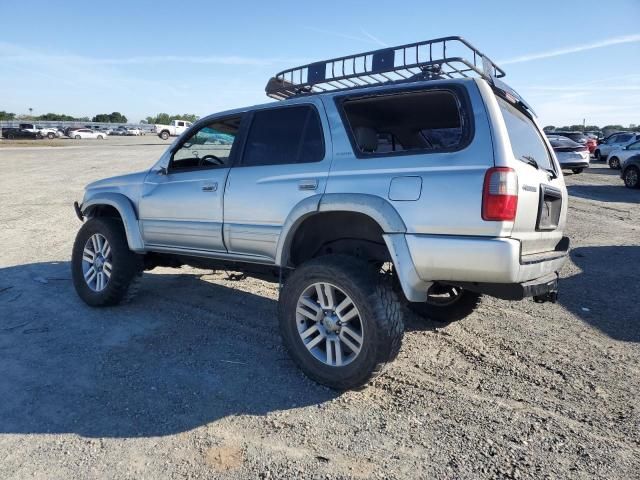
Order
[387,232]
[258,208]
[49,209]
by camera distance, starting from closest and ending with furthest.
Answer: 1. [387,232]
2. [258,208]
3. [49,209]

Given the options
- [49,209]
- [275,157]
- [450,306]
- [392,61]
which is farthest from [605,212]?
[49,209]

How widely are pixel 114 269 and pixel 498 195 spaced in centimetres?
364

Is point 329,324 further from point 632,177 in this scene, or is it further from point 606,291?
point 632,177

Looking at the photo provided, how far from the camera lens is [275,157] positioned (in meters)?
3.78

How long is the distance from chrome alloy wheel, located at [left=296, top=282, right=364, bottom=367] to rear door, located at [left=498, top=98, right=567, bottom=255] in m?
1.16

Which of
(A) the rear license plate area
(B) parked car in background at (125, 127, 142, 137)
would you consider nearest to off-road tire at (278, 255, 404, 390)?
(A) the rear license plate area

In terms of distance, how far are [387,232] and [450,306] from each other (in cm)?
170

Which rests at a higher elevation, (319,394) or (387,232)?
(387,232)

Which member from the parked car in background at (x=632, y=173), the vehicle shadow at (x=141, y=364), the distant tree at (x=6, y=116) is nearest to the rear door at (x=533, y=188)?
the vehicle shadow at (x=141, y=364)

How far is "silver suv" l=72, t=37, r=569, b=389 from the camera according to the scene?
2820 mm

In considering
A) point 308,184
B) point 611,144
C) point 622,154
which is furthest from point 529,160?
point 611,144

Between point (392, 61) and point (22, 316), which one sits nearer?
point (392, 61)

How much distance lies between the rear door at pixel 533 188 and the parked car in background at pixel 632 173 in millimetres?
14025

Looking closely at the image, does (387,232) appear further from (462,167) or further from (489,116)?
(489,116)
